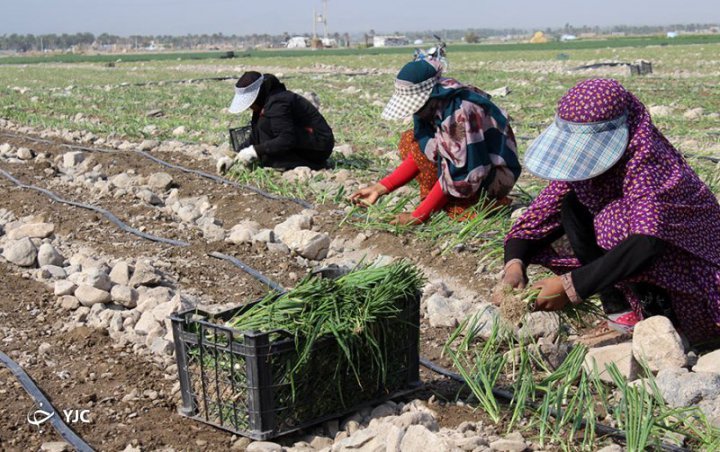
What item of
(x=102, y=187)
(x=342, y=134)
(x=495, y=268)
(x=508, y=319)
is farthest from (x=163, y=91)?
(x=508, y=319)

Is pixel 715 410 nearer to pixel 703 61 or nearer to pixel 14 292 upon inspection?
pixel 14 292

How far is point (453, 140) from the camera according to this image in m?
4.38

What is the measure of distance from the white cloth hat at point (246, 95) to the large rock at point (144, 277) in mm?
2094

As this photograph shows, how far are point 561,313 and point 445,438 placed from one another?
1.21 meters

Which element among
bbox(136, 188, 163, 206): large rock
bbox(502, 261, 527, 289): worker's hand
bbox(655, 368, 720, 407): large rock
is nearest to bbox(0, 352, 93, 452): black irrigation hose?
bbox(502, 261, 527, 289): worker's hand

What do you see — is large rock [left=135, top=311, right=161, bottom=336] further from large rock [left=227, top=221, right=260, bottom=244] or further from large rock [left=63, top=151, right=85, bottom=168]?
large rock [left=63, top=151, right=85, bottom=168]

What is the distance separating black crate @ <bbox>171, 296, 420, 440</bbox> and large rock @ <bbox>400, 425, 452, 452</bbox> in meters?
0.37

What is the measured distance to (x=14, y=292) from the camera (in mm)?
4129

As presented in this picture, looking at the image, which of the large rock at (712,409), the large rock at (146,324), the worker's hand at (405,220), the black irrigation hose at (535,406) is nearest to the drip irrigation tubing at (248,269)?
the black irrigation hose at (535,406)

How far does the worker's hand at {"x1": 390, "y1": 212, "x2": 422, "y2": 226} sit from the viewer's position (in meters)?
4.62

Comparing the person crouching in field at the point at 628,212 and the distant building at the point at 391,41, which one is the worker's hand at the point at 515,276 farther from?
the distant building at the point at 391,41

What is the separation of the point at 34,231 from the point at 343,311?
3.25 metres

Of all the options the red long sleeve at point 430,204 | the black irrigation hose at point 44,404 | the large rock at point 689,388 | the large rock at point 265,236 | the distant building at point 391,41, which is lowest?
the distant building at point 391,41

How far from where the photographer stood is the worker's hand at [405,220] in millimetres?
4621
